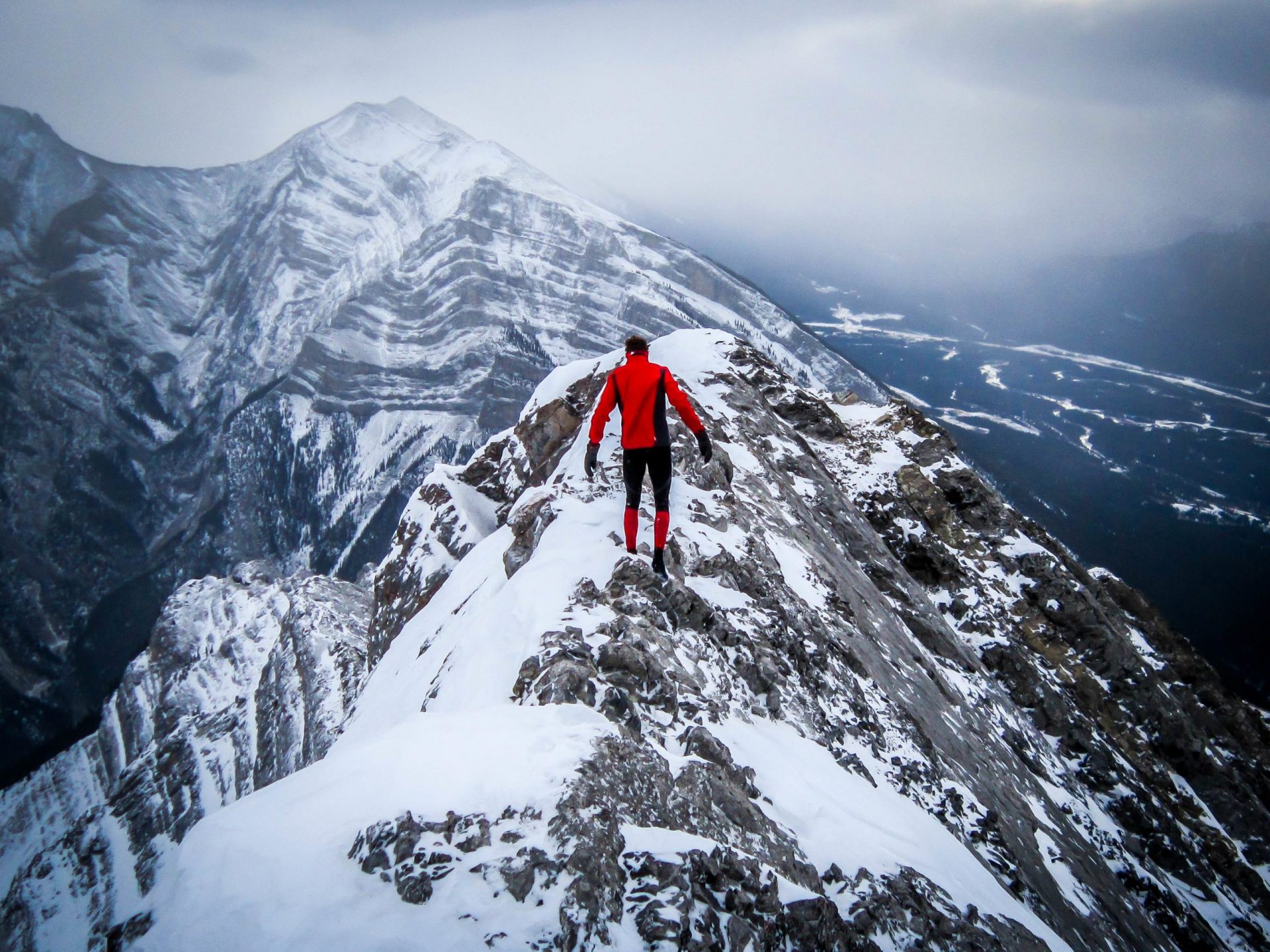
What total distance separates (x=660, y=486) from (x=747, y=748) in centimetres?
606

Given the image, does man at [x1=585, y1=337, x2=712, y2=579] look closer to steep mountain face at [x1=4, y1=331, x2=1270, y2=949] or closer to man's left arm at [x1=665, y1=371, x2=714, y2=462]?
man's left arm at [x1=665, y1=371, x2=714, y2=462]

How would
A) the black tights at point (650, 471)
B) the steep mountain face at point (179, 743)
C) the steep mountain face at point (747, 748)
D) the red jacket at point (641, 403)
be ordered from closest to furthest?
the steep mountain face at point (747, 748) < the red jacket at point (641, 403) < the black tights at point (650, 471) < the steep mountain face at point (179, 743)

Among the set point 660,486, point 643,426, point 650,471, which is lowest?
point 660,486

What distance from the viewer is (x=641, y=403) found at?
14.0 m

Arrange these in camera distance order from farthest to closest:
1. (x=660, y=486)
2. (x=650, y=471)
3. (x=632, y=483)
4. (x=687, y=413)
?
(x=660, y=486), (x=632, y=483), (x=650, y=471), (x=687, y=413)

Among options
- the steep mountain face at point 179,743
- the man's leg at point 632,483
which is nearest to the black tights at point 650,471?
the man's leg at point 632,483

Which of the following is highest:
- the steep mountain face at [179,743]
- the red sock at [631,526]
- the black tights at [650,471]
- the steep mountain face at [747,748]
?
the black tights at [650,471]

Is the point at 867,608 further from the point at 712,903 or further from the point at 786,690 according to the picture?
the point at 712,903

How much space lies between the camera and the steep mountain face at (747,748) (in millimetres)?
7258

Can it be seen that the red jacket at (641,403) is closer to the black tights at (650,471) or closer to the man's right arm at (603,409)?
the man's right arm at (603,409)

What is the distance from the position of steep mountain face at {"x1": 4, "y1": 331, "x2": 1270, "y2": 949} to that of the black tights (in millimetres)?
1434

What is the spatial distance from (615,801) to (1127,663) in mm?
40949

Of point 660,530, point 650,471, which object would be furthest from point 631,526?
point 650,471

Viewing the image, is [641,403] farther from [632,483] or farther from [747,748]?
[747,748]
